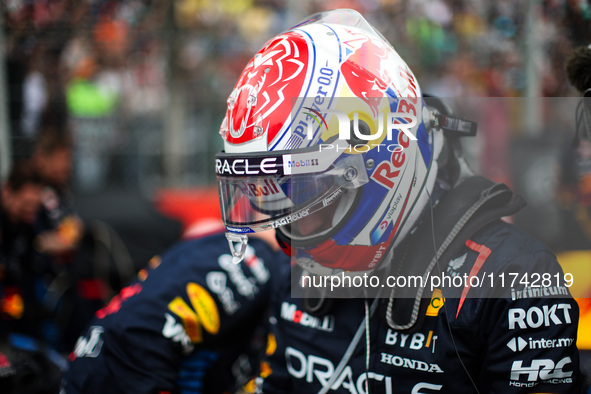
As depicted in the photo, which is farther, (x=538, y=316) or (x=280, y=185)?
(x=280, y=185)

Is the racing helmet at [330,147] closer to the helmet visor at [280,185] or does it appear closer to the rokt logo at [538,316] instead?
the helmet visor at [280,185]

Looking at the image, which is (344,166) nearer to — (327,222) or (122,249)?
(327,222)

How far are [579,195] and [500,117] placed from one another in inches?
14.0

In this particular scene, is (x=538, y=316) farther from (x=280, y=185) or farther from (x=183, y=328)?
(x=183, y=328)

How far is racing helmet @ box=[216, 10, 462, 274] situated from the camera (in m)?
1.23

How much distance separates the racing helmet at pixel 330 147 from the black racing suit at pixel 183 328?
0.43 meters

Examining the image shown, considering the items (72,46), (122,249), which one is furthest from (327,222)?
(72,46)

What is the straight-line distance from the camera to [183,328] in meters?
1.76

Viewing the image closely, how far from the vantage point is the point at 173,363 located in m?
1.74

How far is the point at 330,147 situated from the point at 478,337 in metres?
0.52

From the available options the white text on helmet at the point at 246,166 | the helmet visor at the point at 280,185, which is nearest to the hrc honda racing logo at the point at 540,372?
the helmet visor at the point at 280,185

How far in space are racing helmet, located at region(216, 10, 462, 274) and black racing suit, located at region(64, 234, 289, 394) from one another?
0.43 metres

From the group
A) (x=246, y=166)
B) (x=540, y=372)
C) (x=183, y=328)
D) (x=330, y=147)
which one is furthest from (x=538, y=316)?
(x=183, y=328)

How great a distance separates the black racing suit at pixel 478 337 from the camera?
112 cm
